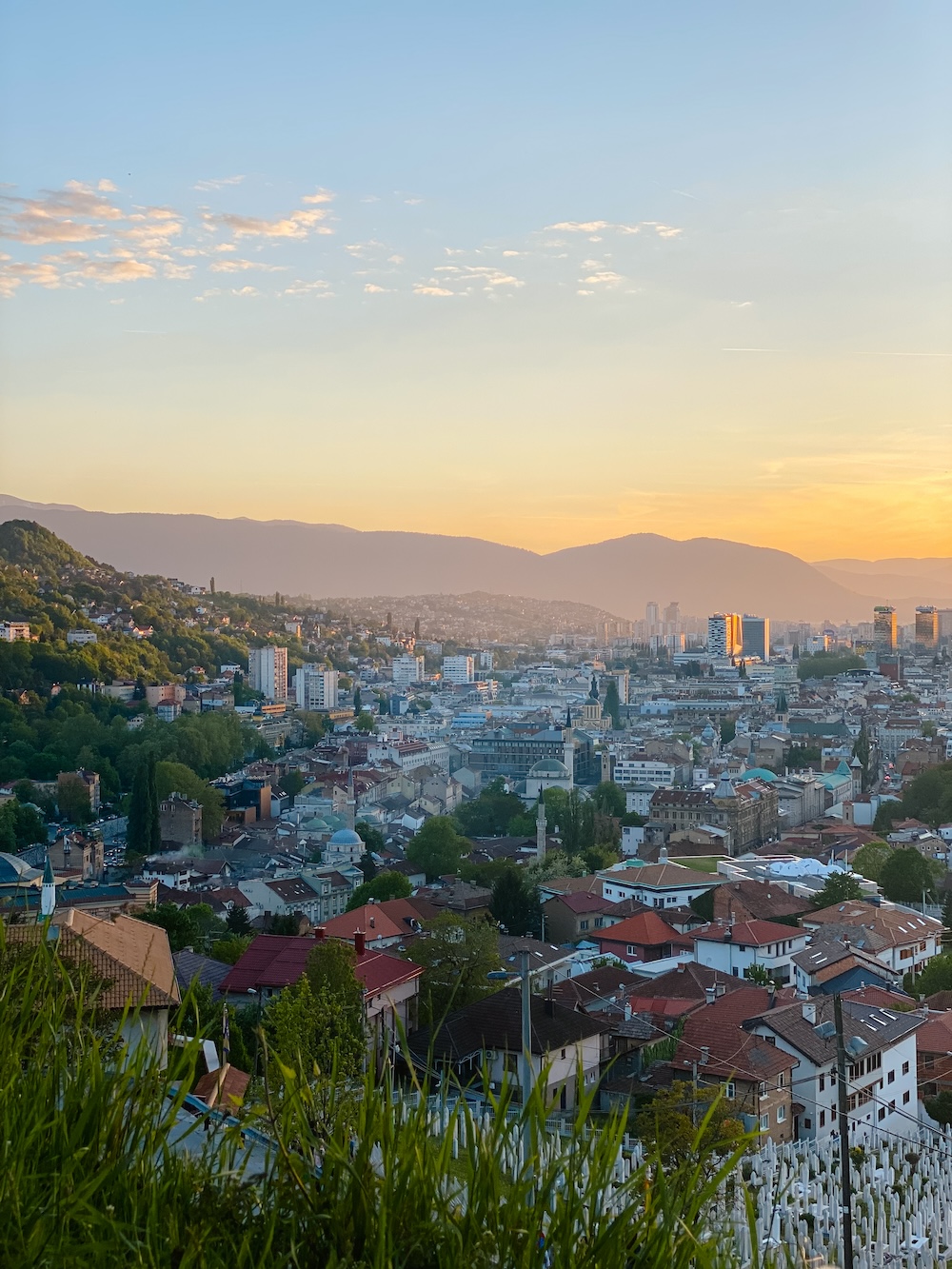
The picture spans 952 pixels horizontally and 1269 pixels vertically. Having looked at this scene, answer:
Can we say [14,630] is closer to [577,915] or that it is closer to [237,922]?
[237,922]

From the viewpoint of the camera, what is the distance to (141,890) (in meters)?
10.9

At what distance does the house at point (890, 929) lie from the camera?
9.07 meters

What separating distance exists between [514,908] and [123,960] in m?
7.03

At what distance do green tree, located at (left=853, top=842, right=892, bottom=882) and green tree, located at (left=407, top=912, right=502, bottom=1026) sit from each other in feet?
20.2

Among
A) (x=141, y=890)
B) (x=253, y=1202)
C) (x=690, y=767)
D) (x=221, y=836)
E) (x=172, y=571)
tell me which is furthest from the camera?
(x=172, y=571)

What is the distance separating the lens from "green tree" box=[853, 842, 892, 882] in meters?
12.6

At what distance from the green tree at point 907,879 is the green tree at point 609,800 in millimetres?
5970

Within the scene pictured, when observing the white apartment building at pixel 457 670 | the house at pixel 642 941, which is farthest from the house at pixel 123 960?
the white apartment building at pixel 457 670

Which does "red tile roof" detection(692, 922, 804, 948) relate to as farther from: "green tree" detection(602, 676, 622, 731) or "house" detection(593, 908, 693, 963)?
"green tree" detection(602, 676, 622, 731)

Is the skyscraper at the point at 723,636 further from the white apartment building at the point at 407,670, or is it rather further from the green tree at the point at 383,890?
the green tree at the point at 383,890

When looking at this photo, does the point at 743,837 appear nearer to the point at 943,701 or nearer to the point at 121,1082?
the point at 121,1082

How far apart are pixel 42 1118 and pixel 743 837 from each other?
16.8 meters

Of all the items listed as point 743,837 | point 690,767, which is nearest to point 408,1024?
point 743,837

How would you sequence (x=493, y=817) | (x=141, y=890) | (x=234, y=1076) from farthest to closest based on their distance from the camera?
(x=493, y=817)
(x=141, y=890)
(x=234, y=1076)
